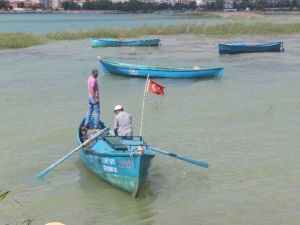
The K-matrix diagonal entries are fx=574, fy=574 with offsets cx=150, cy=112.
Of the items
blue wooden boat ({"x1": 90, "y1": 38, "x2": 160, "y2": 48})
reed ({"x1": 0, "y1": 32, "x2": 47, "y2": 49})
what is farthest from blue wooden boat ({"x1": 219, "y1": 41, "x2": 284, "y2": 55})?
reed ({"x1": 0, "y1": 32, "x2": 47, "y2": 49})

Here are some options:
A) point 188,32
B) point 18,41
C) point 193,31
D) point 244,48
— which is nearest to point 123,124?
point 244,48

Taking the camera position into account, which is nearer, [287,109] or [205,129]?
[205,129]

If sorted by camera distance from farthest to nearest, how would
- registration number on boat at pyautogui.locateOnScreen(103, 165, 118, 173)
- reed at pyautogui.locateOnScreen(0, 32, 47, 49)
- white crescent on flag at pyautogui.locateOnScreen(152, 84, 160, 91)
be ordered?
Result: 1. reed at pyautogui.locateOnScreen(0, 32, 47, 49)
2. white crescent on flag at pyautogui.locateOnScreen(152, 84, 160, 91)
3. registration number on boat at pyautogui.locateOnScreen(103, 165, 118, 173)

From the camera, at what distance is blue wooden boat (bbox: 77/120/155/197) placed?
1150 cm

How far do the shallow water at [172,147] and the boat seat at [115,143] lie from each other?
1.01 metres

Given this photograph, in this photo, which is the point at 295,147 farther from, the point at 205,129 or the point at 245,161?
the point at 205,129

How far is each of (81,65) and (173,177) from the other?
24315mm

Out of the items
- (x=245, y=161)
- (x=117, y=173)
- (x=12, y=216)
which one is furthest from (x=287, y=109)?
(x=12, y=216)

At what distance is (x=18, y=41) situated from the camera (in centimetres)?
4947

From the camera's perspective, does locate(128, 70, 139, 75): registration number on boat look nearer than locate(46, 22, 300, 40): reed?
Yes

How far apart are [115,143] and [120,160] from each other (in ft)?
2.89

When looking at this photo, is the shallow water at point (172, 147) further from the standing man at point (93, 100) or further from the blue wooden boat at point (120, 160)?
the standing man at point (93, 100)

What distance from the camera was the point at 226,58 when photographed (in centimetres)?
4044

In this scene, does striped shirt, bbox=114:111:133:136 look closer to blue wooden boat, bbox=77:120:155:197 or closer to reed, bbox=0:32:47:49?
blue wooden boat, bbox=77:120:155:197
